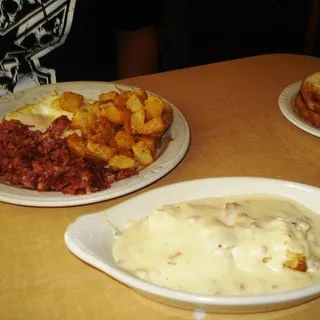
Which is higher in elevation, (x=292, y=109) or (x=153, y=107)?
(x=153, y=107)

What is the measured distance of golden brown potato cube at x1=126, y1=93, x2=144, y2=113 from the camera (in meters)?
1.29

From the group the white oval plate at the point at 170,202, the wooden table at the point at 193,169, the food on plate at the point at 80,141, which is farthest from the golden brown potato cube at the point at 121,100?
the white oval plate at the point at 170,202

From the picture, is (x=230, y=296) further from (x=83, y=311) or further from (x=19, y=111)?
(x=19, y=111)

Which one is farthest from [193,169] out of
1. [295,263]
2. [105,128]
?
[295,263]

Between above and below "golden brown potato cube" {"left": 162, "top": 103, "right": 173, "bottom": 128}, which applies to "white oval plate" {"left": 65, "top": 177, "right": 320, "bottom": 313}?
above

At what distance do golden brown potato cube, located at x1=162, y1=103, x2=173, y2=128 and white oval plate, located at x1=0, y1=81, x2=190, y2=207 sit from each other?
1.2 inches

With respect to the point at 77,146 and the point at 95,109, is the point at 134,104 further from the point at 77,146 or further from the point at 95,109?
the point at 77,146

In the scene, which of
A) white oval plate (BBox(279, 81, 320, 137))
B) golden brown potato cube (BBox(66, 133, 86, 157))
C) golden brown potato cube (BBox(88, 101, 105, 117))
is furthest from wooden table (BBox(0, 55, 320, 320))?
golden brown potato cube (BBox(88, 101, 105, 117))

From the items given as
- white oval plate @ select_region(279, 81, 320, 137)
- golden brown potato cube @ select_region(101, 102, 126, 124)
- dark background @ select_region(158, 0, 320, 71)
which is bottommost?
dark background @ select_region(158, 0, 320, 71)

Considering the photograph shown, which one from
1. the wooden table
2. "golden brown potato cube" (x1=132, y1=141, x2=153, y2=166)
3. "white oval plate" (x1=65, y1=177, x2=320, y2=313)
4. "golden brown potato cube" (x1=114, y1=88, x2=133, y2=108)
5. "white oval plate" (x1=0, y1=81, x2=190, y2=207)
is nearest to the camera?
"white oval plate" (x1=65, y1=177, x2=320, y2=313)

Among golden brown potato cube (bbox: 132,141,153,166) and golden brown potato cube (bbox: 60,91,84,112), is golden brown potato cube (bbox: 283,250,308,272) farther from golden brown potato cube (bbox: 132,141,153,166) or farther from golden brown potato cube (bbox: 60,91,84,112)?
golden brown potato cube (bbox: 60,91,84,112)

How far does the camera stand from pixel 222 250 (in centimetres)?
85

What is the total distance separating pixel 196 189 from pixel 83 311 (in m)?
0.31

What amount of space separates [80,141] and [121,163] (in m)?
0.11
